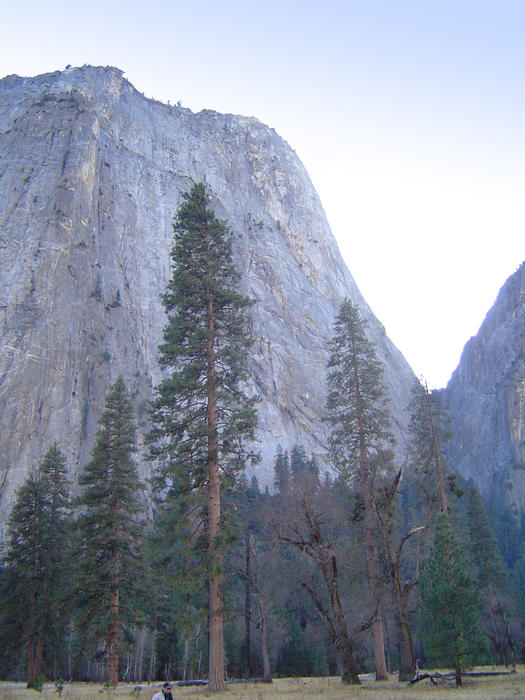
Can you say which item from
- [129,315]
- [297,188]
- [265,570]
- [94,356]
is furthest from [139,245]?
[265,570]

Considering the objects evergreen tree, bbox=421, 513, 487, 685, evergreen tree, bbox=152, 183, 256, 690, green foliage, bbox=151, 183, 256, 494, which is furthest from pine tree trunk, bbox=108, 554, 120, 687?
evergreen tree, bbox=421, 513, 487, 685

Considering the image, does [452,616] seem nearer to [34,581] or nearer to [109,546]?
[109,546]

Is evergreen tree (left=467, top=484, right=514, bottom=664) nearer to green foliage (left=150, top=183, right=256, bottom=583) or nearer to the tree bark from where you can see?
the tree bark

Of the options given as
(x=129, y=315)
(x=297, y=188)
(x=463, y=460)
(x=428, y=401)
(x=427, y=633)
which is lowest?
(x=427, y=633)

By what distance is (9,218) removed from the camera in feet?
268

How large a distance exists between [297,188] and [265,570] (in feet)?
377

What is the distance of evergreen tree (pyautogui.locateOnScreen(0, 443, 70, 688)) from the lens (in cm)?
2855

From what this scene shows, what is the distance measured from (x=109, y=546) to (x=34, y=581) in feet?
25.8

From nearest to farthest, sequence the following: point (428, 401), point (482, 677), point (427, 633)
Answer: point (427, 633)
point (482, 677)
point (428, 401)

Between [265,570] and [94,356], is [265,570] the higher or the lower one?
the lower one

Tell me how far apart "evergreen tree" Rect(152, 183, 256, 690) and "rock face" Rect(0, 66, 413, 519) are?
1592 inches

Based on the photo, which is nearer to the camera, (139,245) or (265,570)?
(265,570)

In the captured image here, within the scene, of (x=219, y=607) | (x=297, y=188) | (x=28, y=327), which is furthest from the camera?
(x=297, y=188)

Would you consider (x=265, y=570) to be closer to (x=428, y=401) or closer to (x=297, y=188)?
(x=428, y=401)
